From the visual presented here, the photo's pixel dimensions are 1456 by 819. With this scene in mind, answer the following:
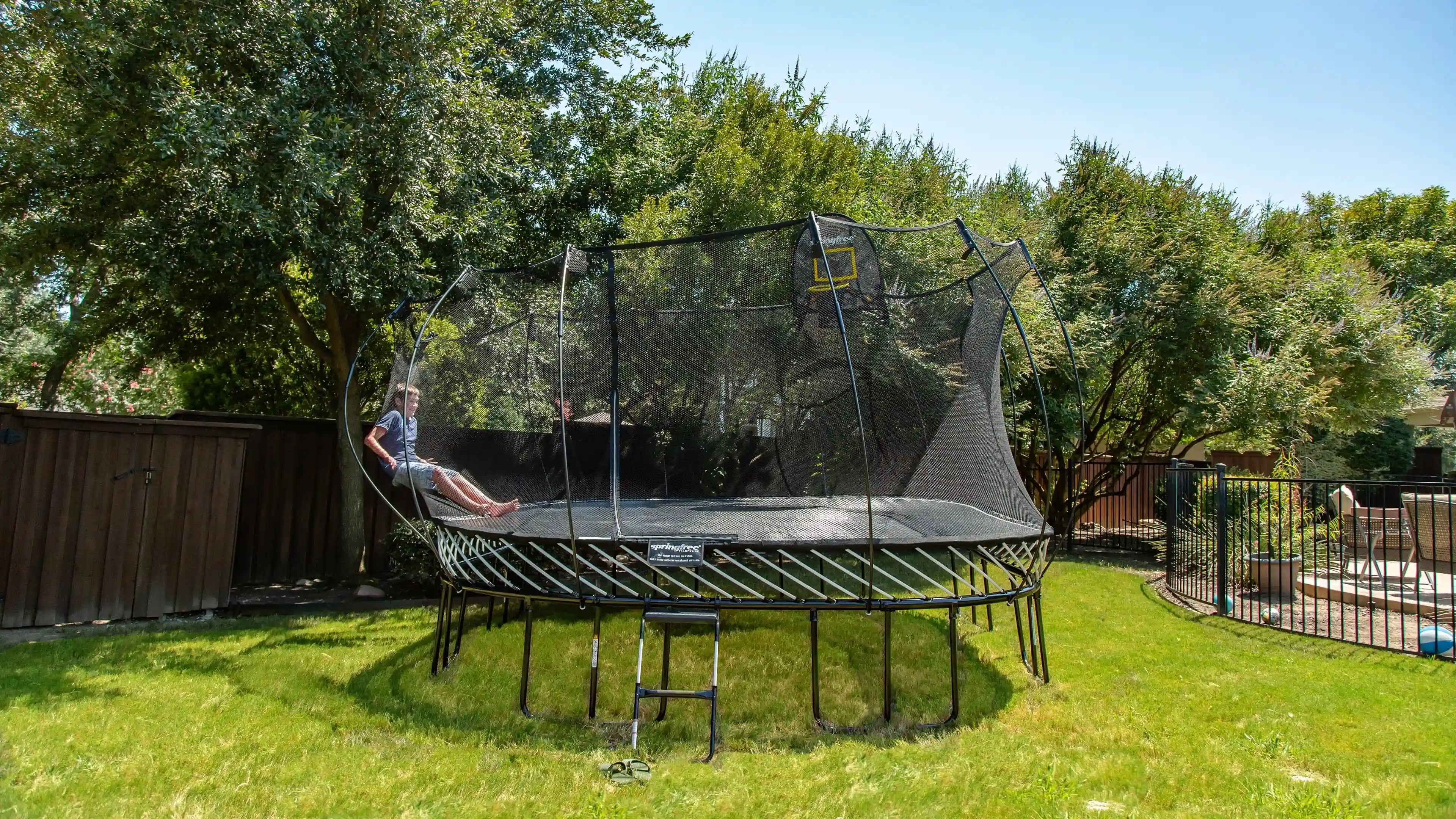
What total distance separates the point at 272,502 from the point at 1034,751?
22.0ft

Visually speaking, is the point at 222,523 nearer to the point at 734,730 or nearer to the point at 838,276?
the point at 734,730

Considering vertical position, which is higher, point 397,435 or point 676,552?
point 397,435

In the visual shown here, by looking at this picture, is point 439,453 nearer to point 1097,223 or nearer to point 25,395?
point 1097,223

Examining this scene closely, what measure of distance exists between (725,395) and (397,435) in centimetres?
187

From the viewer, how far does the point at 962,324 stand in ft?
15.9

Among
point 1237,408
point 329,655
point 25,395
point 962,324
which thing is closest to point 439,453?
point 329,655

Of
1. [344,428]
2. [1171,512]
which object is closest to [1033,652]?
[1171,512]

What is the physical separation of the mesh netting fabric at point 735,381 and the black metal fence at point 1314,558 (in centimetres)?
227

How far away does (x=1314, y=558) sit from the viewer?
22.1 feet

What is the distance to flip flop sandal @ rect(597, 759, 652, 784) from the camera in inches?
109

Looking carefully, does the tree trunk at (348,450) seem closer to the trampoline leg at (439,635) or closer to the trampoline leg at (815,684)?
the trampoline leg at (439,635)

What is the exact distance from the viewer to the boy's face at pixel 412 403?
427 centimetres

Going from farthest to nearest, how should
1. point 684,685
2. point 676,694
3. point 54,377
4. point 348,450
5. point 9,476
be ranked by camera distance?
1. point 54,377
2. point 348,450
3. point 9,476
4. point 684,685
5. point 676,694

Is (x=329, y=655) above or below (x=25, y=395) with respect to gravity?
below
